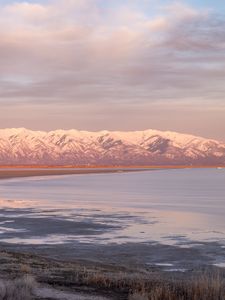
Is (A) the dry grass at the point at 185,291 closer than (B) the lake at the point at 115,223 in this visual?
Yes

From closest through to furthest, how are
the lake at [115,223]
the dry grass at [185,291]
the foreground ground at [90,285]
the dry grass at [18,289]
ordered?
the dry grass at [18,289], the dry grass at [185,291], the foreground ground at [90,285], the lake at [115,223]

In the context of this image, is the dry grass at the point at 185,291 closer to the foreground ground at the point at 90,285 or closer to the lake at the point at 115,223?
the foreground ground at the point at 90,285

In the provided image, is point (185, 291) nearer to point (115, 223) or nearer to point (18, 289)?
point (18, 289)

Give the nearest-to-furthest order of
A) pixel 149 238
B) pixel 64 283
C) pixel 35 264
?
pixel 64 283
pixel 35 264
pixel 149 238

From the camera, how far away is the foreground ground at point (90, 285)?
12414mm

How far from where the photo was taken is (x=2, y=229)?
30.0 metres

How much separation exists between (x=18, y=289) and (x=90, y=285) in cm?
254

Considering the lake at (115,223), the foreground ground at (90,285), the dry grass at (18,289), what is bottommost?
the lake at (115,223)

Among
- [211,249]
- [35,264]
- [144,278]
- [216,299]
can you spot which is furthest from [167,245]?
[216,299]

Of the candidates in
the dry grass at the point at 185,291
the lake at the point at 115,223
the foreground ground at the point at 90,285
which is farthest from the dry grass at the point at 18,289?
the lake at the point at 115,223

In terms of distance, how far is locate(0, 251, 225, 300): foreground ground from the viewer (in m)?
12.4

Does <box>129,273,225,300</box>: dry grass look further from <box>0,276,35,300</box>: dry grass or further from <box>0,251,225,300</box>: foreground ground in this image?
<box>0,276,35,300</box>: dry grass

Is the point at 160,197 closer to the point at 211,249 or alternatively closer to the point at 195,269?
the point at 211,249

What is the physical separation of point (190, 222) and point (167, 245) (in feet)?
27.0
